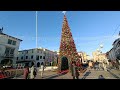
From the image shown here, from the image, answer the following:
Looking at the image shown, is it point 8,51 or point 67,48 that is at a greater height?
point 8,51

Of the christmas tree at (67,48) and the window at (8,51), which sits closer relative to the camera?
the christmas tree at (67,48)

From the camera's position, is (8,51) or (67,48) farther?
(8,51)

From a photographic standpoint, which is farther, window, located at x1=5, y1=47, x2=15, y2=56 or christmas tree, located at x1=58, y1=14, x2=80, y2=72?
window, located at x1=5, y1=47, x2=15, y2=56
